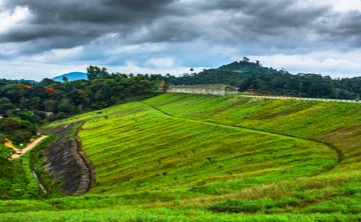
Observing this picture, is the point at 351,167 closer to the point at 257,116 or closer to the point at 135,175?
the point at 135,175

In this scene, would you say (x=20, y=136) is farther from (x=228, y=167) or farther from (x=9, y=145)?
(x=228, y=167)

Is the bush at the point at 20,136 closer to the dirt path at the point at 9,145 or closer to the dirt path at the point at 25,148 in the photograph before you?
the dirt path at the point at 25,148

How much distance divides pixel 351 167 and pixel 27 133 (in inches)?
4529

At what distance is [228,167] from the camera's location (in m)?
59.5

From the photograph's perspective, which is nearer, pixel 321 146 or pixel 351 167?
pixel 351 167

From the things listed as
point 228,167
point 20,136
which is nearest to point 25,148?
point 20,136

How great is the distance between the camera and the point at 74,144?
114562mm

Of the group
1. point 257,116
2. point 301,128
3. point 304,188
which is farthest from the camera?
point 257,116

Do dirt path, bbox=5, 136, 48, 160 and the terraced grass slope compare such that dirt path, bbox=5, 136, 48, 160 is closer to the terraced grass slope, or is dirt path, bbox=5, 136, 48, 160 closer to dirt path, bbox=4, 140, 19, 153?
dirt path, bbox=4, 140, 19, 153

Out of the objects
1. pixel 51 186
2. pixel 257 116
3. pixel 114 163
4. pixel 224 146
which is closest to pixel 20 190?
pixel 51 186

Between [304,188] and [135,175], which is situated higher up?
[304,188]

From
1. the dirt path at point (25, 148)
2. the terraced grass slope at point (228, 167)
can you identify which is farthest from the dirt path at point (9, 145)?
the terraced grass slope at point (228, 167)

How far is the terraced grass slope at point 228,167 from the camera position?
30.4m

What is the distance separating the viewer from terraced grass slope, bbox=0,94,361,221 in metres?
30.4
